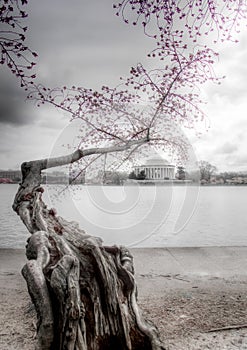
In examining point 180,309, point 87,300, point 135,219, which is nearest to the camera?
point 87,300

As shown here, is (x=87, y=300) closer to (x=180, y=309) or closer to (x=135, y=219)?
(x=180, y=309)

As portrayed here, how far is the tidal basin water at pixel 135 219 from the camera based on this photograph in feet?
14.5

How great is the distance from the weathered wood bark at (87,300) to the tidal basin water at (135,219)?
1693 millimetres

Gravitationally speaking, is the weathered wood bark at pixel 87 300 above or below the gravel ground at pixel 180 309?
Result: above

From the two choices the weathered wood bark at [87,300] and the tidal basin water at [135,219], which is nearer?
the weathered wood bark at [87,300]

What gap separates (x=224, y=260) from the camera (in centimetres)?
409

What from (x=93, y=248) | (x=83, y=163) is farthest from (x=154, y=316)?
Result: (x=83, y=163)

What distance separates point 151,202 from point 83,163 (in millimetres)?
2351

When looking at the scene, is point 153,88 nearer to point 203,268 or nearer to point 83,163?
point 83,163

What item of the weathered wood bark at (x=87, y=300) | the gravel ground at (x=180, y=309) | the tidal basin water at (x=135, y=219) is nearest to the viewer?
the weathered wood bark at (x=87, y=300)

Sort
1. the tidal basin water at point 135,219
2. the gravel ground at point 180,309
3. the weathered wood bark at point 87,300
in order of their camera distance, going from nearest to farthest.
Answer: the weathered wood bark at point 87,300 < the gravel ground at point 180,309 < the tidal basin water at point 135,219

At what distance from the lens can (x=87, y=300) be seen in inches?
78.2

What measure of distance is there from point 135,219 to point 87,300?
4.15m

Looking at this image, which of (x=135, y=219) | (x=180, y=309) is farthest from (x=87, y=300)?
(x=135, y=219)
